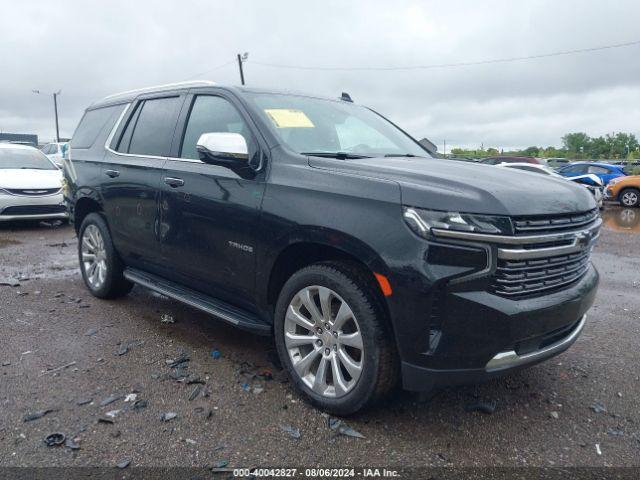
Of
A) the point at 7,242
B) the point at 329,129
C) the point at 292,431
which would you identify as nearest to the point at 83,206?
the point at 329,129

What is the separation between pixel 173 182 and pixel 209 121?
0.53m

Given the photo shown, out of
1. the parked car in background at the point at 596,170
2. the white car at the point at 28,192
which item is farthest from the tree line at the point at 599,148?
the white car at the point at 28,192

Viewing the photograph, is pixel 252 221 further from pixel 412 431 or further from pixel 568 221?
pixel 568 221

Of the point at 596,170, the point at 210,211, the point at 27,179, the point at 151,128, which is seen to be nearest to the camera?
the point at 210,211

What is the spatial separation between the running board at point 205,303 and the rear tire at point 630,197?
17.7m

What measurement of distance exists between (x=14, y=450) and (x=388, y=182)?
7.64 ft

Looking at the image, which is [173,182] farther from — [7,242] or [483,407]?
[7,242]

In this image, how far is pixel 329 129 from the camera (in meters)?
3.87

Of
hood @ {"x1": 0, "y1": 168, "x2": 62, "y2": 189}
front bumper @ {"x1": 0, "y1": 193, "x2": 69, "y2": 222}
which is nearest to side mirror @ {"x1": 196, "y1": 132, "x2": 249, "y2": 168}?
front bumper @ {"x1": 0, "y1": 193, "x2": 69, "y2": 222}

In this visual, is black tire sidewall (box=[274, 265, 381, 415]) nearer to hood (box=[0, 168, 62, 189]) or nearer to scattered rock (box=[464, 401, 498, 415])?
scattered rock (box=[464, 401, 498, 415])

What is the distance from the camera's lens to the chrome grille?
2.57 m

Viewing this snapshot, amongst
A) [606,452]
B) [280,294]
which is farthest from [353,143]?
[606,452]

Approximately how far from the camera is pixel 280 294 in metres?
3.21

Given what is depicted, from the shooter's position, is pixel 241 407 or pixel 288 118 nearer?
pixel 241 407
